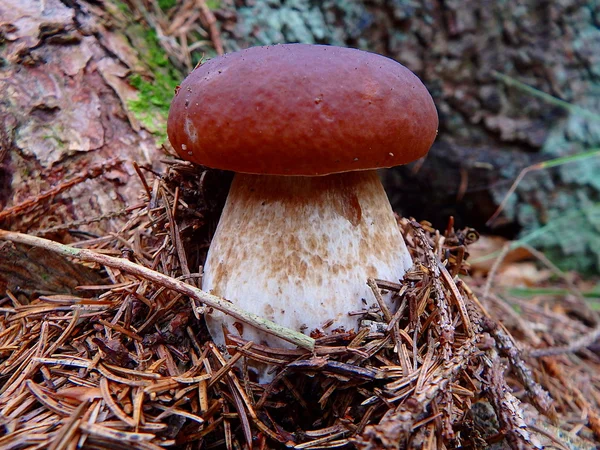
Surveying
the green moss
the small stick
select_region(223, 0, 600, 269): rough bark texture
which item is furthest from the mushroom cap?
select_region(223, 0, 600, 269): rough bark texture

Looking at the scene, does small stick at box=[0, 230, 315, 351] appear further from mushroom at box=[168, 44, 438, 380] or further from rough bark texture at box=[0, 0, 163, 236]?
rough bark texture at box=[0, 0, 163, 236]

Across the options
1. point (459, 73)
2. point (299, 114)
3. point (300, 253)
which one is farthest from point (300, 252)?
point (459, 73)

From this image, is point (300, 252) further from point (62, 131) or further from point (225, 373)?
point (62, 131)

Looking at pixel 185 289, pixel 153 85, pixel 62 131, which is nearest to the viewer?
pixel 185 289

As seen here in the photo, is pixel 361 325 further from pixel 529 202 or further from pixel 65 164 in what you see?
pixel 529 202

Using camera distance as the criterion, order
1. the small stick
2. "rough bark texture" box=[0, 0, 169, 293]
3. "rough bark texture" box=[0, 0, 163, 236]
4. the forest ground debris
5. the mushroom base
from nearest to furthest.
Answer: the forest ground debris → the small stick → the mushroom base → "rough bark texture" box=[0, 0, 169, 293] → "rough bark texture" box=[0, 0, 163, 236]

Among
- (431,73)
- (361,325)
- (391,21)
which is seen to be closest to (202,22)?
(391,21)
